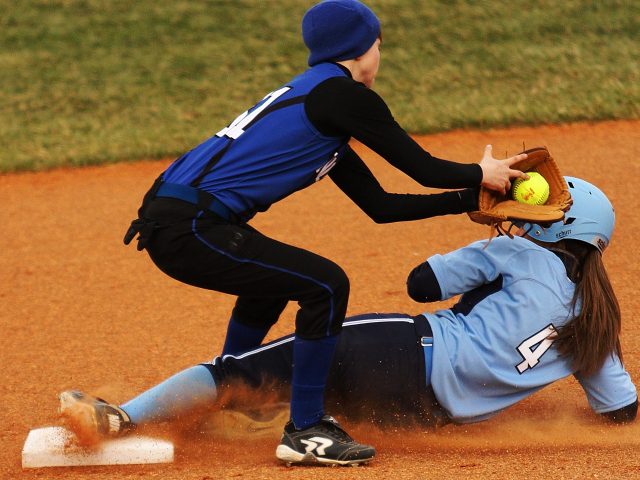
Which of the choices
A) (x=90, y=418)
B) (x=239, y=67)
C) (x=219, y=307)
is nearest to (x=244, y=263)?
(x=90, y=418)

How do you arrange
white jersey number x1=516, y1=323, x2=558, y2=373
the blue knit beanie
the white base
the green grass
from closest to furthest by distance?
the blue knit beanie → the white base → white jersey number x1=516, y1=323, x2=558, y2=373 → the green grass

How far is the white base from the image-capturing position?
384 centimetres

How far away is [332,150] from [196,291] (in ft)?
8.99

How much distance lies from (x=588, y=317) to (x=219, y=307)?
103 inches

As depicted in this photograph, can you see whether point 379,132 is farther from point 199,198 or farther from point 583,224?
point 583,224

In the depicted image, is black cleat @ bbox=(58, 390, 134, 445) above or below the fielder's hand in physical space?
below

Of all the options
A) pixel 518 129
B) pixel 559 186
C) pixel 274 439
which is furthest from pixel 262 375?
pixel 518 129

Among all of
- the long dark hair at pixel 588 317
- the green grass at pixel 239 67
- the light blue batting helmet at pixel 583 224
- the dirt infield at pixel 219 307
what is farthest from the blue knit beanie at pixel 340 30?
the green grass at pixel 239 67

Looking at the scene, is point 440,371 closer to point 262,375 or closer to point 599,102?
point 262,375

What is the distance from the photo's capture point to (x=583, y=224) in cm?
405

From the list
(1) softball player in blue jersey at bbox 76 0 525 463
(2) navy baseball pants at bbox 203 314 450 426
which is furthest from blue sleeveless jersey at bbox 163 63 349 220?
(2) navy baseball pants at bbox 203 314 450 426

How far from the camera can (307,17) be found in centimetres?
376

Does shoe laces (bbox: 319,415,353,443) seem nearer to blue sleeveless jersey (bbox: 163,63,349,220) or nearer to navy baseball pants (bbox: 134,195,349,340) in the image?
navy baseball pants (bbox: 134,195,349,340)

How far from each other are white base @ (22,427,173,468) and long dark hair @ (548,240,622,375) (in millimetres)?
1593
